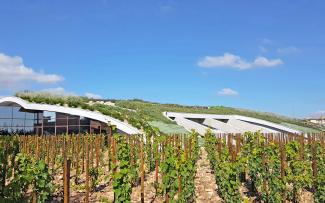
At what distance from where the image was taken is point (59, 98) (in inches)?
1204

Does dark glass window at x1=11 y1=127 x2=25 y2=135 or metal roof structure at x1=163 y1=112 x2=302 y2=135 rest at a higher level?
metal roof structure at x1=163 y1=112 x2=302 y2=135

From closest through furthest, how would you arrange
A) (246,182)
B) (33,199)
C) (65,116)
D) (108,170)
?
(33,199) < (246,182) < (108,170) < (65,116)

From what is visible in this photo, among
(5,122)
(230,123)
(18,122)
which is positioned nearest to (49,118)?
(18,122)

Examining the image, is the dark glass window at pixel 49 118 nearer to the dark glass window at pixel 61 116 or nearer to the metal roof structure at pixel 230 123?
the dark glass window at pixel 61 116

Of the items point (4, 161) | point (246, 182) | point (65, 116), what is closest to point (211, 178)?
point (246, 182)

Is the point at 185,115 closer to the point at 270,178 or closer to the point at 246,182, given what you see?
the point at 246,182

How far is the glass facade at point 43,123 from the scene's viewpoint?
97.7ft

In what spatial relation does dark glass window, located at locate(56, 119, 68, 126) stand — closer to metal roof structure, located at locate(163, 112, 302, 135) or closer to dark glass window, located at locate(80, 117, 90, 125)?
dark glass window, located at locate(80, 117, 90, 125)

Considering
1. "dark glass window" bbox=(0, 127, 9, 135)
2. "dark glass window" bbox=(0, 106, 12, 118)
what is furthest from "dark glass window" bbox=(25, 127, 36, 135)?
"dark glass window" bbox=(0, 106, 12, 118)

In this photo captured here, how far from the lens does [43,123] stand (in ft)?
100

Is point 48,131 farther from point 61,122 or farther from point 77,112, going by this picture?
point 77,112

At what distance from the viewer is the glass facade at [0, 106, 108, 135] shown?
29.8 m

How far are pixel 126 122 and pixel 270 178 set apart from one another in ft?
58.5

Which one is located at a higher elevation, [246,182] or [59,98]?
[59,98]
